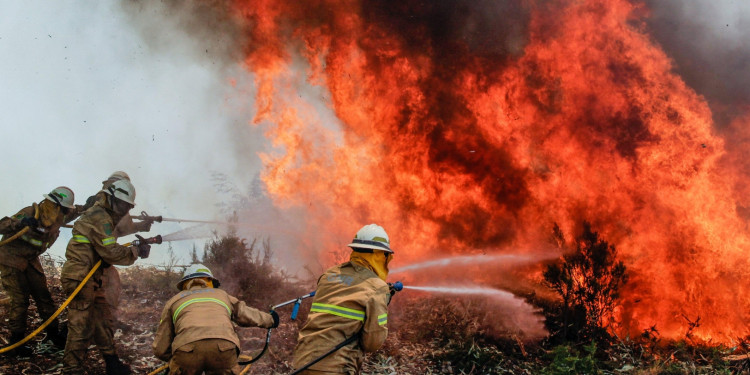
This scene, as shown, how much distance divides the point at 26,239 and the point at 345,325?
19.1ft

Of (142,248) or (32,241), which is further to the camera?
(32,241)

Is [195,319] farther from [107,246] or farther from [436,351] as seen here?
[436,351]

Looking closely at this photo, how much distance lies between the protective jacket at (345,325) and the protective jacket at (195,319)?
86 centimetres

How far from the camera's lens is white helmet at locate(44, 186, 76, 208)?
7.45 meters

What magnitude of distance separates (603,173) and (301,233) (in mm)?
7472

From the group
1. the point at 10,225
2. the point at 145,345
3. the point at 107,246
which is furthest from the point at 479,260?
the point at 10,225

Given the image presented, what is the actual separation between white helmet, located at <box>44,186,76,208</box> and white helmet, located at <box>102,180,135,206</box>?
1125 millimetres

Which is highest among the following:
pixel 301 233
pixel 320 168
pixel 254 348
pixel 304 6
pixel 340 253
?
pixel 304 6

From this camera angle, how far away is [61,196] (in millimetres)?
7527

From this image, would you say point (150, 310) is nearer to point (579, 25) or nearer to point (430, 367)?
point (430, 367)

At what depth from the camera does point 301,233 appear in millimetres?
12891

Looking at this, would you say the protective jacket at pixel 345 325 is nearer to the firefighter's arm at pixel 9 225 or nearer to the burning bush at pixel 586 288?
the burning bush at pixel 586 288

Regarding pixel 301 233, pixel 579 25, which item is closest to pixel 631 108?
pixel 579 25

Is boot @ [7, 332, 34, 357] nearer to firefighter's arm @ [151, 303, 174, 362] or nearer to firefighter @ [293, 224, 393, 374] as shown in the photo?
firefighter's arm @ [151, 303, 174, 362]
